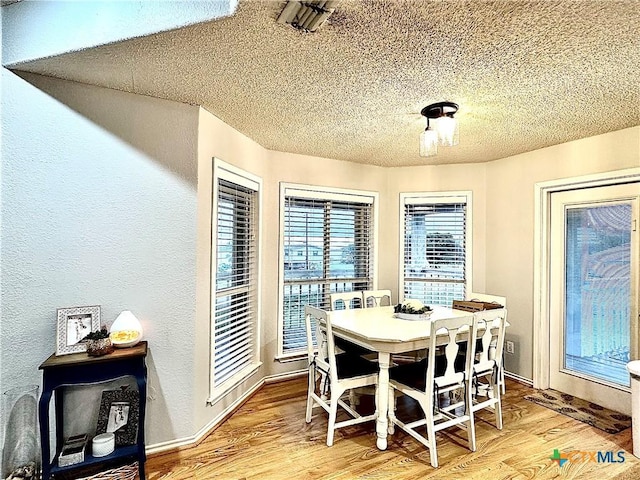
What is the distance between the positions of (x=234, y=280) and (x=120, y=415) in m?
1.29

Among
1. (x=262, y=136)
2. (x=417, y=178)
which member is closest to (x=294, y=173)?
(x=262, y=136)

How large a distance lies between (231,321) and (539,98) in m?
2.87

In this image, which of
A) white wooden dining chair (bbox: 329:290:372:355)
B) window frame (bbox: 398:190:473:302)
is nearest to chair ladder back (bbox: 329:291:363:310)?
white wooden dining chair (bbox: 329:290:372:355)

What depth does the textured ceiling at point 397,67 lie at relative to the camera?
5.19ft

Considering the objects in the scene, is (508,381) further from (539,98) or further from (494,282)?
(539,98)

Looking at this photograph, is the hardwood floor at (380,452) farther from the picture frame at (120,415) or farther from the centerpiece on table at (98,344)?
the centerpiece on table at (98,344)

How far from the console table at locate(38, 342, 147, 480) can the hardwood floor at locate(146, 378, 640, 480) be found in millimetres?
308

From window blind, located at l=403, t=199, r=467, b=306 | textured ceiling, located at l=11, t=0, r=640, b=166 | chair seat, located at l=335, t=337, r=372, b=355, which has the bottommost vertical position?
chair seat, located at l=335, t=337, r=372, b=355

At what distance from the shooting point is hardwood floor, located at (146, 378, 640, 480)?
227cm

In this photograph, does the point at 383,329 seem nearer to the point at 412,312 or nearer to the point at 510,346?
the point at 412,312

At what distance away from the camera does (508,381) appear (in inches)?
149

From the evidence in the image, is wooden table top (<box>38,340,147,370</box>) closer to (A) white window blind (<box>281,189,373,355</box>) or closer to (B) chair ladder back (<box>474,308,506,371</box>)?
(A) white window blind (<box>281,189,373,355</box>)

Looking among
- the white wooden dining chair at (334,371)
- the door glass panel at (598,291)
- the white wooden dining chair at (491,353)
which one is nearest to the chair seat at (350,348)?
the white wooden dining chair at (334,371)

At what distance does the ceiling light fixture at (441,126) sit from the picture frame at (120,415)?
102 inches
